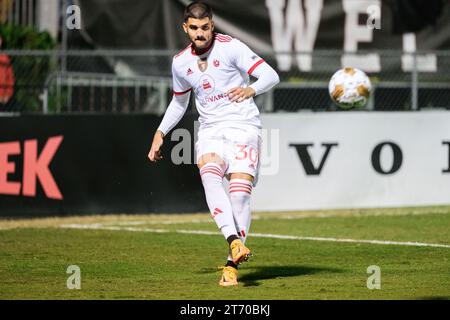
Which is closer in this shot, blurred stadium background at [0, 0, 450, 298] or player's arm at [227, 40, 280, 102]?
player's arm at [227, 40, 280, 102]

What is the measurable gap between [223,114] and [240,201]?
0.79m

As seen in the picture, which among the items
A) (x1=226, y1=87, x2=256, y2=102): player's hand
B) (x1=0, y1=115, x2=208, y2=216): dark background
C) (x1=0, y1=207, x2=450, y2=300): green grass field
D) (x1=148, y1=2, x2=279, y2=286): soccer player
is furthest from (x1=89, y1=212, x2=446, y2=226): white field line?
(x1=226, y1=87, x2=256, y2=102): player's hand

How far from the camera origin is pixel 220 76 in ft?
34.3

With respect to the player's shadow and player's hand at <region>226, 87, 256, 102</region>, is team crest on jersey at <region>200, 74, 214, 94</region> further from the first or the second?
the player's shadow

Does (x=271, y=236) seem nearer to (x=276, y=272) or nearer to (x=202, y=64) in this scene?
(x=276, y=272)

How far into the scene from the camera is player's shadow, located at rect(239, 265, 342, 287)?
10.6m

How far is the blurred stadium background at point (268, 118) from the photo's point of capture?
1634 centimetres

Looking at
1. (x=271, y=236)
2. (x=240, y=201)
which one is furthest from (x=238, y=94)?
(x=271, y=236)

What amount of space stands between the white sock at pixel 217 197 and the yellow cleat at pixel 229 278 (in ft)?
1.04

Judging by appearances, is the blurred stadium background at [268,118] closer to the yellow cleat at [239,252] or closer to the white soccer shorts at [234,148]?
the white soccer shorts at [234,148]

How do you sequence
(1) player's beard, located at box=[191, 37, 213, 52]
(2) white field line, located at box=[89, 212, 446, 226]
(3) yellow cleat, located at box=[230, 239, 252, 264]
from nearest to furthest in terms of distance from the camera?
1. (3) yellow cleat, located at box=[230, 239, 252, 264]
2. (1) player's beard, located at box=[191, 37, 213, 52]
3. (2) white field line, located at box=[89, 212, 446, 226]

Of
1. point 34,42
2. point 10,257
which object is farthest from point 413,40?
point 10,257

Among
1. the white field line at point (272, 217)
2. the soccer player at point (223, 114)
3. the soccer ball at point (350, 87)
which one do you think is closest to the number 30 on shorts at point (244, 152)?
the soccer player at point (223, 114)
